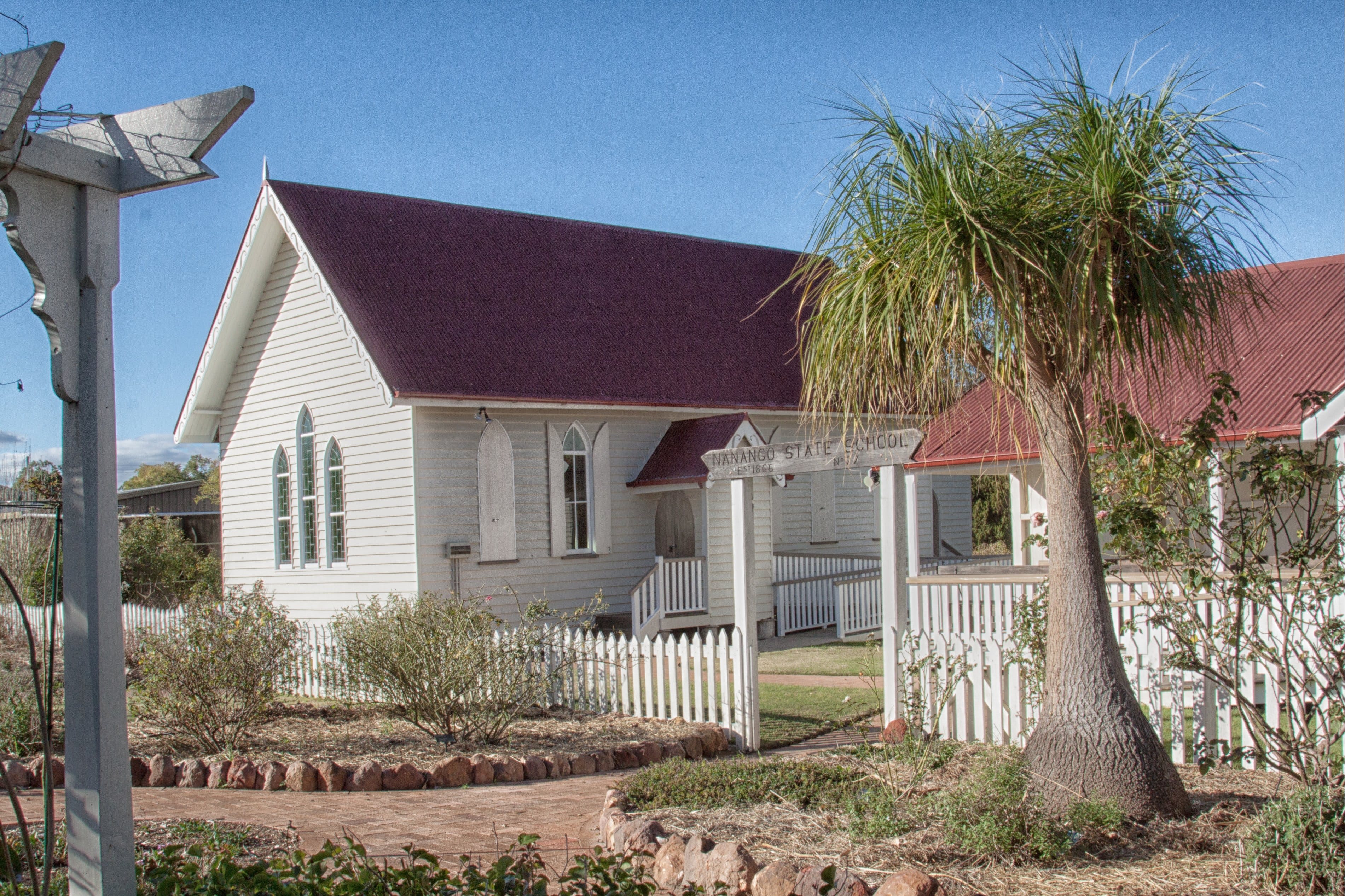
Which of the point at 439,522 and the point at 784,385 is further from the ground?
the point at 784,385

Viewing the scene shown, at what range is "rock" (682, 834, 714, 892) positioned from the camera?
19.6 feet

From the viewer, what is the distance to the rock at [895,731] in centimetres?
882

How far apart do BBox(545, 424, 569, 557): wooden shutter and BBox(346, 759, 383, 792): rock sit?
35.4 ft

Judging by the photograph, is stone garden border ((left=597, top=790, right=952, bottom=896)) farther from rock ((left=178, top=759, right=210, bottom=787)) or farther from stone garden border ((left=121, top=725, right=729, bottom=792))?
rock ((left=178, top=759, right=210, bottom=787))

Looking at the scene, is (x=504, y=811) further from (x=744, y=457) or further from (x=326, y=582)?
(x=326, y=582)

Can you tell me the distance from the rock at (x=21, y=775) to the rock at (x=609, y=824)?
4.28 metres

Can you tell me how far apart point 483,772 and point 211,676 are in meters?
3.06

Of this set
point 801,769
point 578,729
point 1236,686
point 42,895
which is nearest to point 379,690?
point 578,729

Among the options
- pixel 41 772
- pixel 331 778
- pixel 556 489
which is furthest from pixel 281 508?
pixel 331 778

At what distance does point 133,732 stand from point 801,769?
7.35 metres

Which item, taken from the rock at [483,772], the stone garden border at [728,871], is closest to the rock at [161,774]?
the rock at [483,772]

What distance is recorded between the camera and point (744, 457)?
11148mm

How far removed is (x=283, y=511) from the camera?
21.4 m

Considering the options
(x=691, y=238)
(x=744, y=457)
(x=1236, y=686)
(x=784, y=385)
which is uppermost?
(x=691, y=238)
